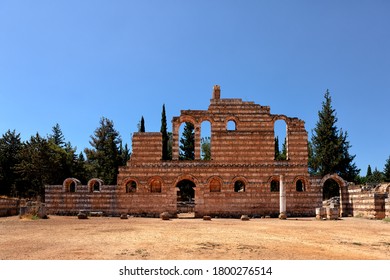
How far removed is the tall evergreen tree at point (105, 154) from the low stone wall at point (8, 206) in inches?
521

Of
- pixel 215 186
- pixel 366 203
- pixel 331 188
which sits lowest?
pixel 366 203

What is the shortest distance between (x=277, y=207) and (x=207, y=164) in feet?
19.3

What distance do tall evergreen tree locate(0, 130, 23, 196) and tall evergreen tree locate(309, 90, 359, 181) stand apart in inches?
1367

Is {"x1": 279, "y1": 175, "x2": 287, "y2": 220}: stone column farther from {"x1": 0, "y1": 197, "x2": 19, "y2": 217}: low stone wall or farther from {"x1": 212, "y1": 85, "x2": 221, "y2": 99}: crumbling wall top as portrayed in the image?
{"x1": 0, "y1": 197, "x2": 19, "y2": 217}: low stone wall

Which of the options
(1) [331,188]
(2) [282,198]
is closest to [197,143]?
(2) [282,198]

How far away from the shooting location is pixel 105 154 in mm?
45094

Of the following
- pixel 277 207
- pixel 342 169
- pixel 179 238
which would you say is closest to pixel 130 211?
pixel 277 207

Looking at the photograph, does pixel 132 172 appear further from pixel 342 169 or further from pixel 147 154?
pixel 342 169

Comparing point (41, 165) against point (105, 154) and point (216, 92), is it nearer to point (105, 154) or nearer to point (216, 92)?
point (105, 154)

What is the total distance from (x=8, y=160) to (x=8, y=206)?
20596 millimetres

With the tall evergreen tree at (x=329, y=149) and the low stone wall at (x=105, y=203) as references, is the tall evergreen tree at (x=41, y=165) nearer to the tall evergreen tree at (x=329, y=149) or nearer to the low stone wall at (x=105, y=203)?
the low stone wall at (x=105, y=203)

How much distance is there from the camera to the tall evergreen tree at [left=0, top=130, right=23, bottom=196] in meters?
42.8

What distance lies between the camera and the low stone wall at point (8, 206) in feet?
82.7

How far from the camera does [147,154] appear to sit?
26672 millimetres
